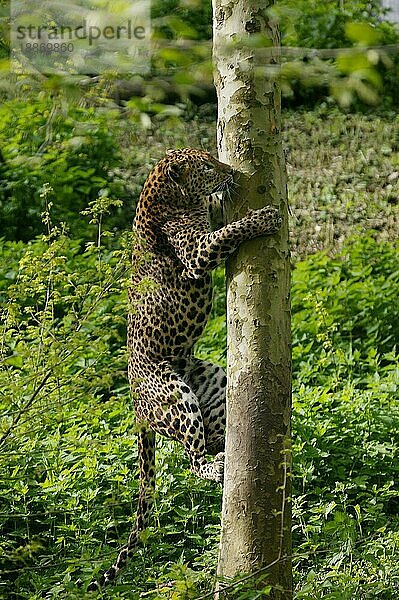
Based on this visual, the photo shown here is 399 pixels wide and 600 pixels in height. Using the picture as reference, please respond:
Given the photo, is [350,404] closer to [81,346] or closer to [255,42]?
[81,346]

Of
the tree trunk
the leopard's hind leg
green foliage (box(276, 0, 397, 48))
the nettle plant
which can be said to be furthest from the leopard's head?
green foliage (box(276, 0, 397, 48))

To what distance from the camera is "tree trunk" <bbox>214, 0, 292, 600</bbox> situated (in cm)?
428

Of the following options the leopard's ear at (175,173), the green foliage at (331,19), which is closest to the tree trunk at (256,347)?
the leopard's ear at (175,173)

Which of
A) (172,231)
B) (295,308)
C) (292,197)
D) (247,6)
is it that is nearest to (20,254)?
(295,308)

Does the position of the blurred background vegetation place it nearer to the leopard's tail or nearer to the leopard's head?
the leopard's tail

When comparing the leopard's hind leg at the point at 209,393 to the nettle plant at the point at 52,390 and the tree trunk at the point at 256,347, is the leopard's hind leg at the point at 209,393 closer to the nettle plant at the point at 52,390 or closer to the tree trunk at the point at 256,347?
the nettle plant at the point at 52,390

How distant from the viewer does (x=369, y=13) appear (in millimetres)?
14945

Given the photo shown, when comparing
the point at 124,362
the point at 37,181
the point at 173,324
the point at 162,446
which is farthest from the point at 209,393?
the point at 37,181

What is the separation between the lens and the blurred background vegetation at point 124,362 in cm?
294

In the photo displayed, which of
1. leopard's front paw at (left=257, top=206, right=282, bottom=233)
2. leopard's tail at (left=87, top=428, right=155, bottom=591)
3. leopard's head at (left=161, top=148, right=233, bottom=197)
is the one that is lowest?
leopard's tail at (left=87, top=428, right=155, bottom=591)

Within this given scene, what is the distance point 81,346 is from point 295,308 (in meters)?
4.48

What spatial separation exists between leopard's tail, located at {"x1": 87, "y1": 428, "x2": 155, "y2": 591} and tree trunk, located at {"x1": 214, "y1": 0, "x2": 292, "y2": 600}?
0.62m

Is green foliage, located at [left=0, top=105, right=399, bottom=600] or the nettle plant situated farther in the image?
green foliage, located at [left=0, top=105, right=399, bottom=600]

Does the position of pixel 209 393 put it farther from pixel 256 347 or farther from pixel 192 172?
pixel 192 172
